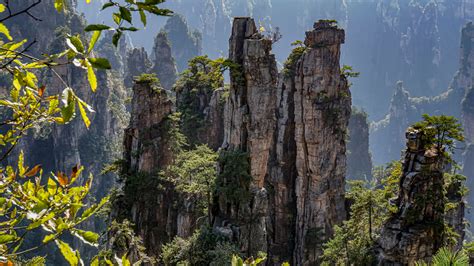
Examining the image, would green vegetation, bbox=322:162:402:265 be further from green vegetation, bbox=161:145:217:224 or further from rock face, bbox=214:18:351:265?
green vegetation, bbox=161:145:217:224

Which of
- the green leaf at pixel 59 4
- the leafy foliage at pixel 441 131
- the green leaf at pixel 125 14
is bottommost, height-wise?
the green leaf at pixel 125 14

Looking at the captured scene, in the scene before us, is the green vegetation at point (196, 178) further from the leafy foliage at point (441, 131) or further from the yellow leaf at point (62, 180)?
the yellow leaf at point (62, 180)

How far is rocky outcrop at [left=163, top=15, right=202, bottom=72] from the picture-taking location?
3580 inches

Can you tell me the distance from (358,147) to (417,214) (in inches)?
1990

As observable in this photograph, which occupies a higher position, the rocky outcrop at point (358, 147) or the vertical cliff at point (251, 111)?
the rocky outcrop at point (358, 147)

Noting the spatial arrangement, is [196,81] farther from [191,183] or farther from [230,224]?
[230,224]

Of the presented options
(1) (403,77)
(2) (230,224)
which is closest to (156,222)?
(2) (230,224)

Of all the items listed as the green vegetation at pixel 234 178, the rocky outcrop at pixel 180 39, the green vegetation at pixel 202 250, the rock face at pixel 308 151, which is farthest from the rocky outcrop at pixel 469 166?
the green vegetation at pixel 202 250

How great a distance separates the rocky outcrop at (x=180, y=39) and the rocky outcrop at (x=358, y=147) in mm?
42672

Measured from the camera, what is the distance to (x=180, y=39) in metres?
91.8

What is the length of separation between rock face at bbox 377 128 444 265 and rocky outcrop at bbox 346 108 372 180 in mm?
47715

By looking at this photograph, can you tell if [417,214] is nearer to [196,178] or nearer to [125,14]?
[196,178]

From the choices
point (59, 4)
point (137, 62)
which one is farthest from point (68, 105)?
point (137, 62)

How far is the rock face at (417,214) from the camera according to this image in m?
13.7
